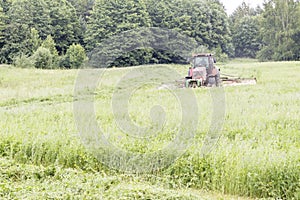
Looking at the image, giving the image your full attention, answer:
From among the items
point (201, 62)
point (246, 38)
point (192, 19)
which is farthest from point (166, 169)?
point (246, 38)

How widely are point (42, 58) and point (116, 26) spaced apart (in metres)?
9.60

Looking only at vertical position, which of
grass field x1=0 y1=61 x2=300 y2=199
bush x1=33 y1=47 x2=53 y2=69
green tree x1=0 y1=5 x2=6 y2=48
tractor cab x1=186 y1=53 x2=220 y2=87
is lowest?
grass field x1=0 y1=61 x2=300 y2=199

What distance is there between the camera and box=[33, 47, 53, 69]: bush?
2650 cm

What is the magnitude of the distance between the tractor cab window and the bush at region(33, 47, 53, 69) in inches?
636

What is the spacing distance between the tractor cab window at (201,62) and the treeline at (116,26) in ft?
40.0

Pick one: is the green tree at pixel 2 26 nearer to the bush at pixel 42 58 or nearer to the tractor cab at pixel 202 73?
the bush at pixel 42 58

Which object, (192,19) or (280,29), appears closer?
(192,19)

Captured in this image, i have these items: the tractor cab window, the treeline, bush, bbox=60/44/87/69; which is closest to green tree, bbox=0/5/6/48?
the treeline

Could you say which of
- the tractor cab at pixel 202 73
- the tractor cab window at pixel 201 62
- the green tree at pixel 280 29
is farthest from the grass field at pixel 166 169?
the green tree at pixel 280 29

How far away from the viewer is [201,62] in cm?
1464

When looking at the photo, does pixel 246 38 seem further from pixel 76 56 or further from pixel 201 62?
pixel 201 62

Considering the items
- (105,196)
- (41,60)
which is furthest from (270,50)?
(105,196)

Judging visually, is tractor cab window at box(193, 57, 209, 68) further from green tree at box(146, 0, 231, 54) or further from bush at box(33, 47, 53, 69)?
green tree at box(146, 0, 231, 54)

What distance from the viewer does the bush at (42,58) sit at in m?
26.5
